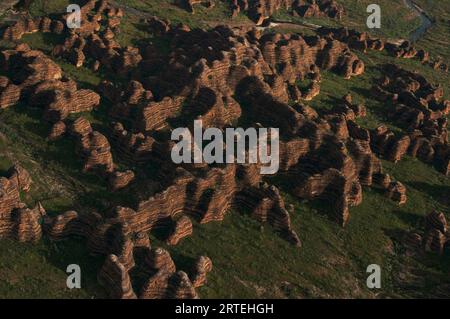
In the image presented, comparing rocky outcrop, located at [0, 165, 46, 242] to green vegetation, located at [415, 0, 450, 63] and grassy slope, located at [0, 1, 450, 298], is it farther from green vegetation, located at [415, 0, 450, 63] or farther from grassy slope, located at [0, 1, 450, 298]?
green vegetation, located at [415, 0, 450, 63]

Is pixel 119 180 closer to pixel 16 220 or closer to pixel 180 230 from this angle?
pixel 180 230

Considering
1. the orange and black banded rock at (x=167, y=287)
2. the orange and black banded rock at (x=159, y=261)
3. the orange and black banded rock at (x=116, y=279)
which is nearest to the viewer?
the orange and black banded rock at (x=116, y=279)

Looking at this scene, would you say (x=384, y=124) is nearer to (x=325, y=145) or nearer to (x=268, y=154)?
(x=325, y=145)

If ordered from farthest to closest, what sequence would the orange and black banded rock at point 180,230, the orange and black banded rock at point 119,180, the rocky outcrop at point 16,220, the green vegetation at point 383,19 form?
the green vegetation at point 383,19, the orange and black banded rock at point 119,180, the orange and black banded rock at point 180,230, the rocky outcrop at point 16,220

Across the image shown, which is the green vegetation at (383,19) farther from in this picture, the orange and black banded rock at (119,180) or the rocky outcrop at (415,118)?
the orange and black banded rock at (119,180)

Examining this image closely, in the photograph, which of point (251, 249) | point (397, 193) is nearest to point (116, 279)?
point (251, 249)

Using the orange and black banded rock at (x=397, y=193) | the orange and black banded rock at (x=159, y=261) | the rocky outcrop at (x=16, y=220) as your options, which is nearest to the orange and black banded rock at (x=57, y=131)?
the rocky outcrop at (x=16, y=220)

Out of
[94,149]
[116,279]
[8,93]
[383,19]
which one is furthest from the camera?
[383,19]

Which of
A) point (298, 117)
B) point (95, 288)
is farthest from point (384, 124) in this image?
point (95, 288)
